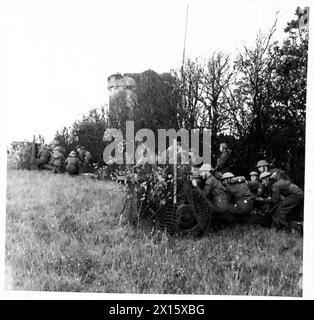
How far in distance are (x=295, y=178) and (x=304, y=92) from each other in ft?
2.51

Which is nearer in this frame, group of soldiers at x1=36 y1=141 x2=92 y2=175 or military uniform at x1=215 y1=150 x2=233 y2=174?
military uniform at x1=215 y1=150 x2=233 y2=174

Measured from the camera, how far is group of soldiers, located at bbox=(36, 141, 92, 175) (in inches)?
140

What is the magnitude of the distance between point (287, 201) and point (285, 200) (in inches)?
1.0

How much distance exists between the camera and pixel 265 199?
3.43 meters

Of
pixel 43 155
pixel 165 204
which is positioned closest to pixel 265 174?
pixel 165 204

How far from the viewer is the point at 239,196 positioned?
11.3 feet

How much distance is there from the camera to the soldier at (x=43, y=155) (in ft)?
11.6

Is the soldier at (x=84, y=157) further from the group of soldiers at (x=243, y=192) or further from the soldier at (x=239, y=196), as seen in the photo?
the soldier at (x=239, y=196)

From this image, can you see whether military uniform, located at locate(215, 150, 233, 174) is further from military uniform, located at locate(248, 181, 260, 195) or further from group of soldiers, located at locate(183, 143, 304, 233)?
military uniform, located at locate(248, 181, 260, 195)

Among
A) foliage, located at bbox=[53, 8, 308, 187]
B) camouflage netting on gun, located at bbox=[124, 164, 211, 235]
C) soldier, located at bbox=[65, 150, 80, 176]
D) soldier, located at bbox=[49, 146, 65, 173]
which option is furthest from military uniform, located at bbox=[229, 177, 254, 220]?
soldier, located at bbox=[49, 146, 65, 173]

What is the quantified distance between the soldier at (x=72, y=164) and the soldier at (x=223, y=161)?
4.44 ft

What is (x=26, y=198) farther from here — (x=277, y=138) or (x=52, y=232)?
(x=277, y=138)

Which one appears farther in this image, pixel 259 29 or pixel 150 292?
pixel 259 29

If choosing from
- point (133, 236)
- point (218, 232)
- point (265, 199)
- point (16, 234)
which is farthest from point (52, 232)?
point (265, 199)
